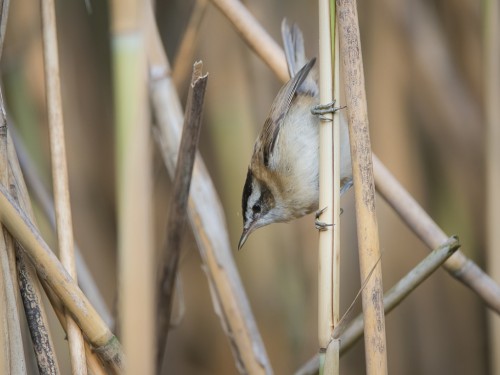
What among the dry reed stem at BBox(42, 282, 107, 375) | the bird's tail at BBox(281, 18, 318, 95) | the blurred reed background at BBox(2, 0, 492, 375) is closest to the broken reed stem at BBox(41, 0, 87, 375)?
the dry reed stem at BBox(42, 282, 107, 375)

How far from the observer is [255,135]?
7.18 feet

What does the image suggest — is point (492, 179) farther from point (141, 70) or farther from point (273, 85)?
point (141, 70)

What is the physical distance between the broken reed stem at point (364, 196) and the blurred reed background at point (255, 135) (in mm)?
953

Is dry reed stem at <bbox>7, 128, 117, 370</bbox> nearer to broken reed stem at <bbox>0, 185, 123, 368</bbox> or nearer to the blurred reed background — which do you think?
broken reed stem at <bbox>0, 185, 123, 368</bbox>

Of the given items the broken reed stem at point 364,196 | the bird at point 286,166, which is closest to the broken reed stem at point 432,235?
the bird at point 286,166

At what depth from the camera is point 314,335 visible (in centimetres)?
239

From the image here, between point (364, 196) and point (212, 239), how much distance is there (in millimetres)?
604

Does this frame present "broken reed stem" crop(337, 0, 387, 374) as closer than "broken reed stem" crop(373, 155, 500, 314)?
Yes

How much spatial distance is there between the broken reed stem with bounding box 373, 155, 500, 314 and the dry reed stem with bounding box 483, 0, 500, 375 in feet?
1.28

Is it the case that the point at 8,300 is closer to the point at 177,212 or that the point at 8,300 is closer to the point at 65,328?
the point at 65,328

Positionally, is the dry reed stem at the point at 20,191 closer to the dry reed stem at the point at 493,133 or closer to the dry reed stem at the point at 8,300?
the dry reed stem at the point at 8,300

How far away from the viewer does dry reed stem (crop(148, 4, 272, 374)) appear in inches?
65.3

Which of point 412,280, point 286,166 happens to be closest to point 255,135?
point 286,166

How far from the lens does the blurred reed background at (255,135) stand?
2.18 meters
